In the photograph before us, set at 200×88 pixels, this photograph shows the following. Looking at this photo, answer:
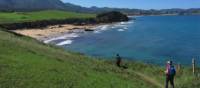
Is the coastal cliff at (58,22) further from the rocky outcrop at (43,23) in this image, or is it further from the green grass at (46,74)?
the green grass at (46,74)

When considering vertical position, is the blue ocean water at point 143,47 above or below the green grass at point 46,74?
below

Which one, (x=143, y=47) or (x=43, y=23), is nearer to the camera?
(x=143, y=47)

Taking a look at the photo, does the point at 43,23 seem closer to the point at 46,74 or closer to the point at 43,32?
the point at 43,32

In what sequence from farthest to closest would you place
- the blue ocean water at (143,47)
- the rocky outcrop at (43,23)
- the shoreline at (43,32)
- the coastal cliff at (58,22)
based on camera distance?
1. the coastal cliff at (58,22)
2. the rocky outcrop at (43,23)
3. the shoreline at (43,32)
4. the blue ocean water at (143,47)

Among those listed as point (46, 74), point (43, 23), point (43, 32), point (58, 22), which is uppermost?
point (46, 74)

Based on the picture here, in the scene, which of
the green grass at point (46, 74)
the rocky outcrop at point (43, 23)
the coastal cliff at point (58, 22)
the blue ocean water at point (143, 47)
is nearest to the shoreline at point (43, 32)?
the rocky outcrop at point (43, 23)

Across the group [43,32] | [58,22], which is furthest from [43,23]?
[43,32]

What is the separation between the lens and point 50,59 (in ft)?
93.1

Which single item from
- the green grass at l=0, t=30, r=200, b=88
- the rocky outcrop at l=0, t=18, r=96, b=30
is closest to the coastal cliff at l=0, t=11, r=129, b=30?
the rocky outcrop at l=0, t=18, r=96, b=30

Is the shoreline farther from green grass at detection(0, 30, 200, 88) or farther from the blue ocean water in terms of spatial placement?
green grass at detection(0, 30, 200, 88)

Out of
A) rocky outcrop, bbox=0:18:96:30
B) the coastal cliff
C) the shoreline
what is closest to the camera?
the shoreline

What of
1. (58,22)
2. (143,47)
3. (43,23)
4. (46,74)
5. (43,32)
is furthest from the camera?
(58,22)

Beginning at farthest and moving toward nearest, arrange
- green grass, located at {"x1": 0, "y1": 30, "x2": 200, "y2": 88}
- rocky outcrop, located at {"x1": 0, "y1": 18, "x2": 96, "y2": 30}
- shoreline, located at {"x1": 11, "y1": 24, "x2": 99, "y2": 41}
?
rocky outcrop, located at {"x1": 0, "y1": 18, "x2": 96, "y2": 30} → shoreline, located at {"x1": 11, "y1": 24, "x2": 99, "y2": 41} → green grass, located at {"x1": 0, "y1": 30, "x2": 200, "y2": 88}

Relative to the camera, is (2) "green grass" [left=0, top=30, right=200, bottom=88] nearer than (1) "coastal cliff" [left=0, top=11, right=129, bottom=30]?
Yes
